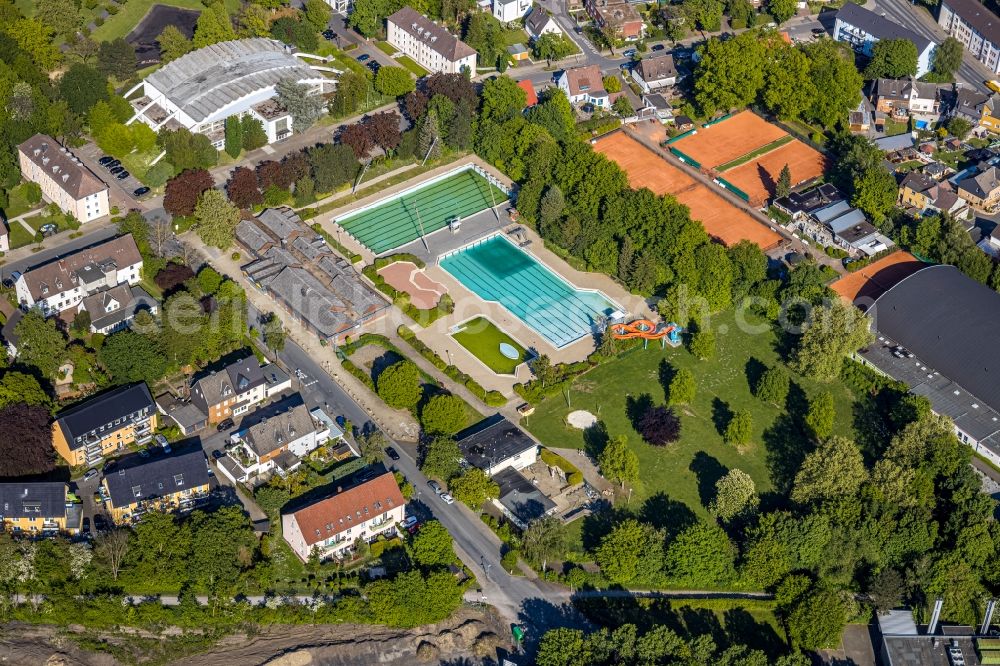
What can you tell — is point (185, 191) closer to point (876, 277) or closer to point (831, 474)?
point (831, 474)

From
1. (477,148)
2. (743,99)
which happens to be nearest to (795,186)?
(743,99)

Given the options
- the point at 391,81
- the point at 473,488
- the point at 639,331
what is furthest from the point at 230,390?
the point at 391,81

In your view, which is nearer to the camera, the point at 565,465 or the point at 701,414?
the point at 565,465

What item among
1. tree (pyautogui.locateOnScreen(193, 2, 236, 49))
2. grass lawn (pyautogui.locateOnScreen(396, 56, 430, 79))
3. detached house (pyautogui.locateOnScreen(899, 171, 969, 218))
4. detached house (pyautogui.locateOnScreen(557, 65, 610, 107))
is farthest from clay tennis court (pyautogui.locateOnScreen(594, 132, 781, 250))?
tree (pyautogui.locateOnScreen(193, 2, 236, 49))

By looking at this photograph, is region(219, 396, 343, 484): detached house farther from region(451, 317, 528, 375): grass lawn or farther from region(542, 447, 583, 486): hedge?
region(542, 447, 583, 486): hedge

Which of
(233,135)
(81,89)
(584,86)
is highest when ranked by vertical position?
(81,89)
